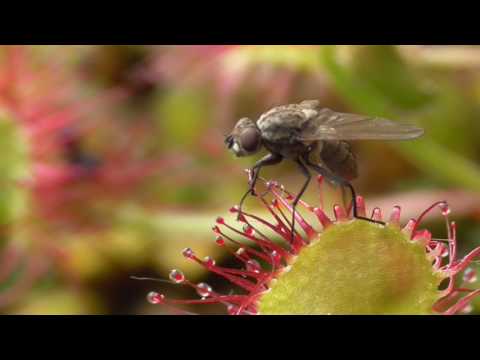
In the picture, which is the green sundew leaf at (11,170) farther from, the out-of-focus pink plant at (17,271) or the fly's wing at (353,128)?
the fly's wing at (353,128)

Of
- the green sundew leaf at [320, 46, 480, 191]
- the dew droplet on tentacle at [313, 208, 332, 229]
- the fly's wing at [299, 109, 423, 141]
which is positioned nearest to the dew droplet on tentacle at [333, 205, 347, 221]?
the dew droplet on tentacle at [313, 208, 332, 229]

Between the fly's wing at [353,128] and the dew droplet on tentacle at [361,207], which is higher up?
the fly's wing at [353,128]

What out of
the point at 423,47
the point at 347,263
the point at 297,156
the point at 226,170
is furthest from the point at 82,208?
the point at 347,263

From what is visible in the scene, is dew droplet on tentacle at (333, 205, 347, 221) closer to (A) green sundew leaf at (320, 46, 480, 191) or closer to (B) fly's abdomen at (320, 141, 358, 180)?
(B) fly's abdomen at (320, 141, 358, 180)

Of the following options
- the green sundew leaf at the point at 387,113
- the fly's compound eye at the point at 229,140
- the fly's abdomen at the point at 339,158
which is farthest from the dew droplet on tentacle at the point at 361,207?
the green sundew leaf at the point at 387,113

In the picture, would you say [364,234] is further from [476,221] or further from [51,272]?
[51,272]

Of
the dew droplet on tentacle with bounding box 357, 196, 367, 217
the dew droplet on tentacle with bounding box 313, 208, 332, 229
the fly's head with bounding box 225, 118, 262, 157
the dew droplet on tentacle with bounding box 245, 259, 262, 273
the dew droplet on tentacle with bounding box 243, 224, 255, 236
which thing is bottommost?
Answer: the dew droplet on tentacle with bounding box 245, 259, 262, 273
